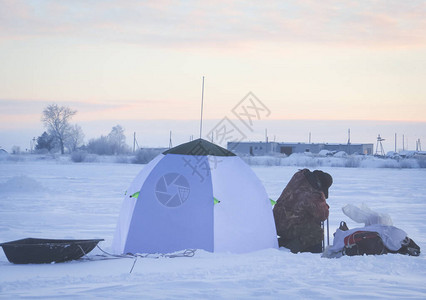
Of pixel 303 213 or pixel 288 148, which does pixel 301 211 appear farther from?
pixel 288 148

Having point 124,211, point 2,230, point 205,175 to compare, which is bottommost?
point 2,230

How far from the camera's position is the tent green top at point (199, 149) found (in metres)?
8.66

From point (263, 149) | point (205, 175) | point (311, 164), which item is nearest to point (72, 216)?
point (205, 175)

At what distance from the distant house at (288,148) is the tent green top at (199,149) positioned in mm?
73166

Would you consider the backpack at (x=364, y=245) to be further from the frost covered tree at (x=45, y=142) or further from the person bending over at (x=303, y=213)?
the frost covered tree at (x=45, y=142)

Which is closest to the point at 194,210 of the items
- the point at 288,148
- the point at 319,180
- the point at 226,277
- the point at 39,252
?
the point at 226,277

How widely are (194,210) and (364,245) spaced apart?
A: 8.34 ft

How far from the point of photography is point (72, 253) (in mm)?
7598

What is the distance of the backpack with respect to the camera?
7.94 meters

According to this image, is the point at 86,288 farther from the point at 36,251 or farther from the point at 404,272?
the point at 404,272

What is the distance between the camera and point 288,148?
87312 millimetres

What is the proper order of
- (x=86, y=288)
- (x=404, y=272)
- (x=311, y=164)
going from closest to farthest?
(x=86, y=288) < (x=404, y=272) < (x=311, y=164)

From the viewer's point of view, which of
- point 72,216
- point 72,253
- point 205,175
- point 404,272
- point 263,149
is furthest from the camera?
point 263,149

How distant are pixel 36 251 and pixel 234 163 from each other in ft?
10.7
